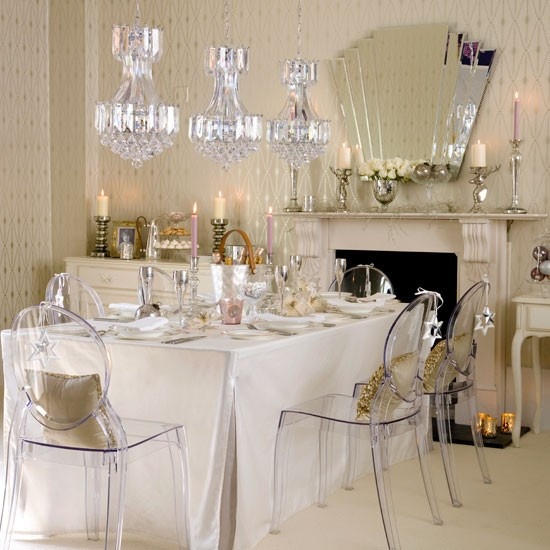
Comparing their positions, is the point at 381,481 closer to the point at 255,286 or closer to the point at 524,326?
the point at 255,286

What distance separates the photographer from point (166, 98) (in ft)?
A: 20.8

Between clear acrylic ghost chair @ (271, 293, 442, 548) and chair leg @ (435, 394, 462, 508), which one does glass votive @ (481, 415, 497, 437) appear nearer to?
chair leg @ (435, 394, 462, 508)

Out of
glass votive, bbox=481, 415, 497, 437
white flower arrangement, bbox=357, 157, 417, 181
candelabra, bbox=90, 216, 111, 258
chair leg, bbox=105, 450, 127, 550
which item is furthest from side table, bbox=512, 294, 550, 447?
candelabra, bbox=90, 216, 111, 258

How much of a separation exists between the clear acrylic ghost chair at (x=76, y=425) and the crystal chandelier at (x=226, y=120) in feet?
3.36

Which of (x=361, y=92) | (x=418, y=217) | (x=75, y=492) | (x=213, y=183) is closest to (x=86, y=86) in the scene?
(x=213, y=183)

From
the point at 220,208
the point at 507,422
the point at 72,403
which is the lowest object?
the point at 507,422

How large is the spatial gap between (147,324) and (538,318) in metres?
2.24

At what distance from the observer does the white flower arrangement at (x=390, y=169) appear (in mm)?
→ 5441

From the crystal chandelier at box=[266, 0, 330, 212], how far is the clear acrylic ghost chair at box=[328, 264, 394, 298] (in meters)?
0.93

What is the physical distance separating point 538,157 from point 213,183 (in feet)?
6.86

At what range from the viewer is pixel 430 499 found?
375 centimetres

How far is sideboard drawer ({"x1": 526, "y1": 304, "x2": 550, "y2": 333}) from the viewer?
4844mm

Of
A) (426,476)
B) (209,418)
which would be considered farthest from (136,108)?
(426,476)

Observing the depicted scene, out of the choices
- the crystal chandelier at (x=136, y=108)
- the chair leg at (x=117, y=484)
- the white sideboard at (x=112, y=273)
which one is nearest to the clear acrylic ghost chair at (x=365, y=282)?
the white sideboard at (x=112, y=273)
